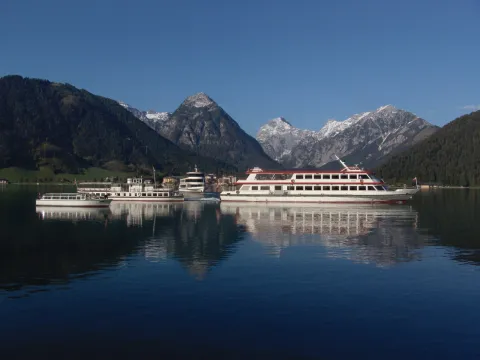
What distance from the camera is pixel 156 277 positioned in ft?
127

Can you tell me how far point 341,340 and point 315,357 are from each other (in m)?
2.73

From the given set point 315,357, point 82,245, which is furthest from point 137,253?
point 315,357

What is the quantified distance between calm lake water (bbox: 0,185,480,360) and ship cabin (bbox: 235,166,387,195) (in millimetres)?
66112

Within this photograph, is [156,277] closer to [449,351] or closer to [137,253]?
[137,253]

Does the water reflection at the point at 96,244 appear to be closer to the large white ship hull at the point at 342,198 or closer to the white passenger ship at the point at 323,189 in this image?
the large white ship hull at the point at 342,198

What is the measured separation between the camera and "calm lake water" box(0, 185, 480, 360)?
24734 millimetres

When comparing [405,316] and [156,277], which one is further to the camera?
[156,277]

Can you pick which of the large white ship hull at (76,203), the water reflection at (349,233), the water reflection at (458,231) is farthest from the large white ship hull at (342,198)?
the large white ship hull at (76,203)

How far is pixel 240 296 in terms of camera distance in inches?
1316

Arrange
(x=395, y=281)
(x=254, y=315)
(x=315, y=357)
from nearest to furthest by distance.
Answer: (x=315, y=357) < (x=254, y=315) < (x=395, y=281)

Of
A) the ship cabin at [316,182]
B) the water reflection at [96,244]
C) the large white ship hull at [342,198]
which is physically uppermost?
the ship cabin at [316,182]

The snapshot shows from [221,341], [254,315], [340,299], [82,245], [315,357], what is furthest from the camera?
[82,245]

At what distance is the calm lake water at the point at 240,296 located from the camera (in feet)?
81.1

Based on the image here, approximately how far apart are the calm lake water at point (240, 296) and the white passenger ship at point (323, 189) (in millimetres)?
63666
